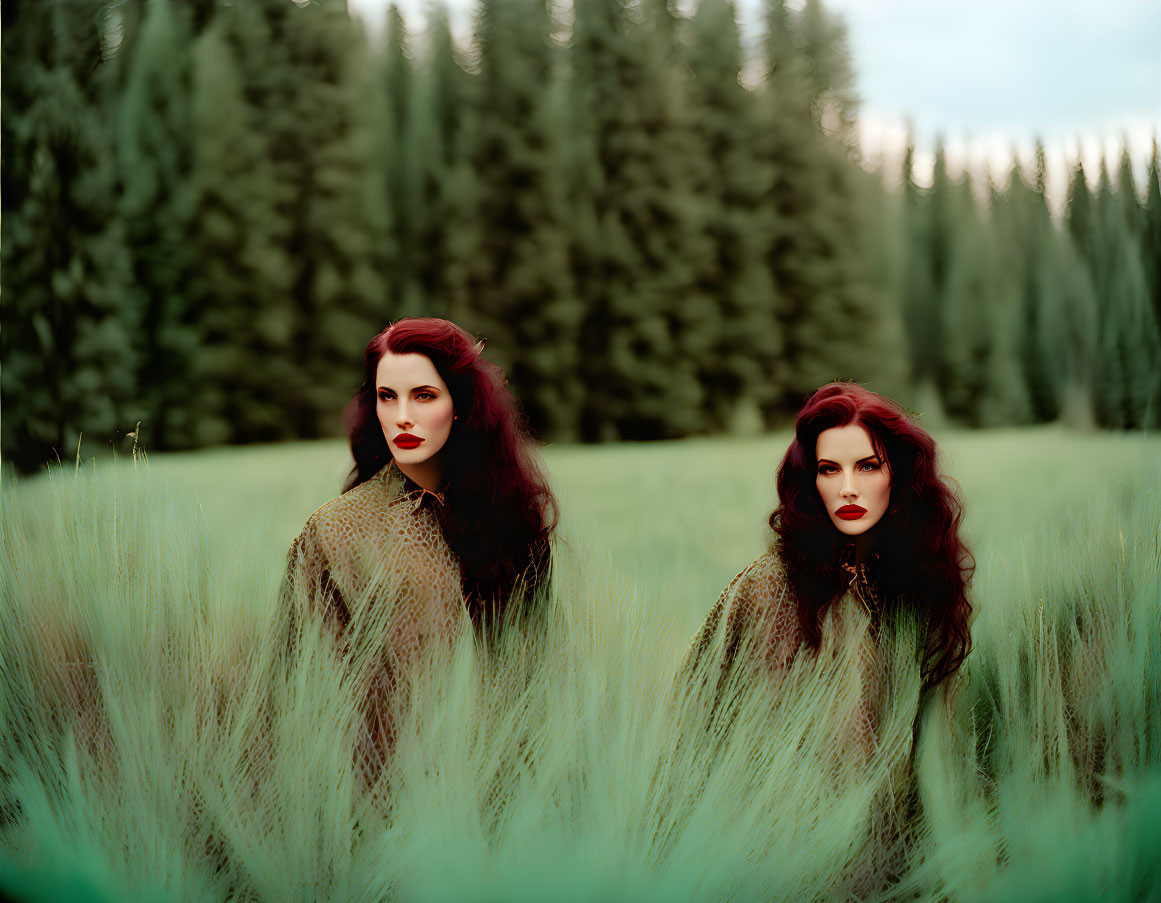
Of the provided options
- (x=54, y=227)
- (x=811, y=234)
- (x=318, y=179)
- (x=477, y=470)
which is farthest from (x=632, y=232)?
(x=54, y=227)

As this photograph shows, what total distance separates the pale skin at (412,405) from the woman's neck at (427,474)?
51mm

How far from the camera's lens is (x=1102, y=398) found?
2.19 meters

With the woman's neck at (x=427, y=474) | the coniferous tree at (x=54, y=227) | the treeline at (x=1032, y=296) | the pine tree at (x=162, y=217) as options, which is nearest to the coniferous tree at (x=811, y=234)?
the treeline at (x=1032, y=296)

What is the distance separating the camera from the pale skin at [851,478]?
1.74 meters

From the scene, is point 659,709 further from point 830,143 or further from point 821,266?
point 830,143

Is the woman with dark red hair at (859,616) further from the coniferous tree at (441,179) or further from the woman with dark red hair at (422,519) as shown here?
the coniferous tree at (441,179)

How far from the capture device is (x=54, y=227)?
2.41 meters

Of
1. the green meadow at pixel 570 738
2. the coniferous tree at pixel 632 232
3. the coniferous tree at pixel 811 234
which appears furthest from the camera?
the coniferous tree at pixel 632 232

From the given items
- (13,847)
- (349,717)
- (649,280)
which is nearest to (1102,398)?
(649,280)

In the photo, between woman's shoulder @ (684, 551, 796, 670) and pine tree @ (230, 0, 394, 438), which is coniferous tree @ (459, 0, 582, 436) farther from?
woman's shoulder @ (684, 551, 796, 670)

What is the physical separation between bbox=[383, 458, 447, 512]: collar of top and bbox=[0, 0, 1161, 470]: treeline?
51 centimetres

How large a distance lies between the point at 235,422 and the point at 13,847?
3.87ft

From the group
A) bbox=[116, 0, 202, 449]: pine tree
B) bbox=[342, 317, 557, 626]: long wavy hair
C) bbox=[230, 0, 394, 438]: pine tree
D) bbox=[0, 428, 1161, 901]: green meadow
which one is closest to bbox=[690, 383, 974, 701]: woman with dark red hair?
bbox=[0, 428, 1161, 901]: green meadow

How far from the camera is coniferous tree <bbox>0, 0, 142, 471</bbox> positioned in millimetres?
2389
